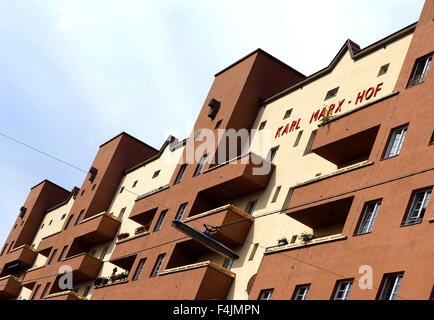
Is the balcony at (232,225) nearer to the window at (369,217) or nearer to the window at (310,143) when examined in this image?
the window at (310,143)

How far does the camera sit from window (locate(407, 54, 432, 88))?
28953mm

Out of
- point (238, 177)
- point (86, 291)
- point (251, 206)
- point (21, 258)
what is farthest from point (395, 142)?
point (21, 258)

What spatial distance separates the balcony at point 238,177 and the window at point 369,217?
10835 mm

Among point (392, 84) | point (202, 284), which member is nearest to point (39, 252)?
point (202, 284)

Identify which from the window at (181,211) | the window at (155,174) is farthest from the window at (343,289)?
the window at (155,174)

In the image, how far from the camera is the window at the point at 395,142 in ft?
90.9

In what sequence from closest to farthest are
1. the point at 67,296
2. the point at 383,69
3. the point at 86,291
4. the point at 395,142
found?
the point at 395,142
the point at 383,69
the point at 67,296
the point at 86,291

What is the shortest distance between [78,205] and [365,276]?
39233mm

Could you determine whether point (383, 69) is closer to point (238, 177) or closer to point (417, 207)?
point (238, 177)

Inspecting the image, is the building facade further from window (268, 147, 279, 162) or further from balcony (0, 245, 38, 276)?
balcony (0, 245, 38, 276)

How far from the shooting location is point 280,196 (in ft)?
118

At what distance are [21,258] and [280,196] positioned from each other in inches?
1481

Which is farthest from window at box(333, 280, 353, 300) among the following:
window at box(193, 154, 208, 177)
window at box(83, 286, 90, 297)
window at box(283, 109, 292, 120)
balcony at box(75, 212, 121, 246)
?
window at box(83, 286, 90, 297)

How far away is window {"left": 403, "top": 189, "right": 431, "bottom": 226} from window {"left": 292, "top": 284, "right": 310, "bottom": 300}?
5.36 m
